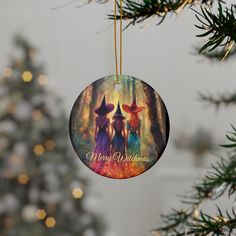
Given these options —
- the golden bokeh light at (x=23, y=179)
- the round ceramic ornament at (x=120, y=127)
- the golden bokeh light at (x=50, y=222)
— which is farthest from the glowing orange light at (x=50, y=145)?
the round ceramic ornament at (x=120, y=127)

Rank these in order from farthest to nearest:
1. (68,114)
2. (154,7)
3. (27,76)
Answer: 1. (68,114)
2. (27,76)
3. (154,7)

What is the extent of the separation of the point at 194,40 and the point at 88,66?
48cm

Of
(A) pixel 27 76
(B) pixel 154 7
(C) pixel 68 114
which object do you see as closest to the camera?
(B) pixel 154 7

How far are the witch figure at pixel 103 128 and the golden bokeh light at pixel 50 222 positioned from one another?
1.55 meters

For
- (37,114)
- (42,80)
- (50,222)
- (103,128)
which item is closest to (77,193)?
(50,222)

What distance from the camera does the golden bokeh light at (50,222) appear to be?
195 centimetres

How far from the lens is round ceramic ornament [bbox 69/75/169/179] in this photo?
46 cm

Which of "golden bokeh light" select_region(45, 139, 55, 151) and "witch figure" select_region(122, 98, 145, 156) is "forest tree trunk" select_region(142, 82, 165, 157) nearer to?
"witch figure" select_region(122, 98, 145, 156)

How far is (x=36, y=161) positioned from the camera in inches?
77.5

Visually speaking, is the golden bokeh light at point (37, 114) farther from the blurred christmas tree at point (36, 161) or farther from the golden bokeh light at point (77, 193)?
the golden bokeh light at point (77, 193)

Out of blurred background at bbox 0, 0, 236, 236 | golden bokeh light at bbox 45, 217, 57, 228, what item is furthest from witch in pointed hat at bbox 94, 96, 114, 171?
golden bokeh light at bbox 45, 217, 57, 228

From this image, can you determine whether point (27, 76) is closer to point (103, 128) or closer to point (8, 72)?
point (8, 72)

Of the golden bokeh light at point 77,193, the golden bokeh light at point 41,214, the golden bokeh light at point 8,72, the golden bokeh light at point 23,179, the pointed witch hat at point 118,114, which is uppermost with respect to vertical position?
the golden bokeh light at point 8,72

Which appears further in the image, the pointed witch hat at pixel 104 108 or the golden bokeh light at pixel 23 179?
the golden bokeh light at pixel 23 179
